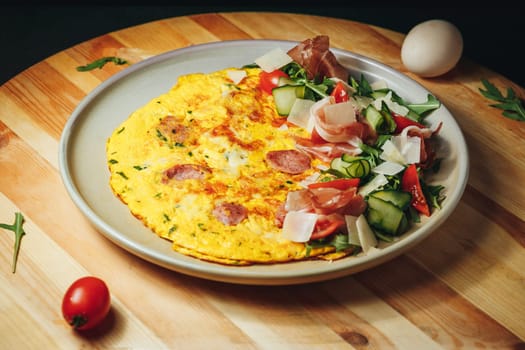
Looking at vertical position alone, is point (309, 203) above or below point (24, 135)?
above

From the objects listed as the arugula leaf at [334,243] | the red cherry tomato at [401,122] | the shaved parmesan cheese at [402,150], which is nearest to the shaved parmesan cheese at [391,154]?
the shaved parmesan cheese at [402,150]

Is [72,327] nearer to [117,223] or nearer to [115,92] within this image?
[117,223]

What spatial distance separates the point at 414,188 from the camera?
429 cm

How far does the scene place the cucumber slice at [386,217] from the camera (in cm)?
404

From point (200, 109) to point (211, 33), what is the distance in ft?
3.79

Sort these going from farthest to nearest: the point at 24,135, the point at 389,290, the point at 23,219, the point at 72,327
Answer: the point at 24,135 < the point at 23,219 < the point at 389,290 < the point at 72,327

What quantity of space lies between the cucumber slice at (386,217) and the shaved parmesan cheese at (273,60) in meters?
1.53

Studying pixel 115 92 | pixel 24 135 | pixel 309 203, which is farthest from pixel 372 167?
pixel 24 135

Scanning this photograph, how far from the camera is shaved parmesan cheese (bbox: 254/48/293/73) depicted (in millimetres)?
5227

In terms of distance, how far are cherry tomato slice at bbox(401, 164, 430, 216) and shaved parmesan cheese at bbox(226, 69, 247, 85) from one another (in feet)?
4.92

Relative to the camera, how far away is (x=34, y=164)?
15.2 ft

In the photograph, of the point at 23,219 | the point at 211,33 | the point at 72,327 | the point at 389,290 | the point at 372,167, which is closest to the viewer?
the point at 72,327

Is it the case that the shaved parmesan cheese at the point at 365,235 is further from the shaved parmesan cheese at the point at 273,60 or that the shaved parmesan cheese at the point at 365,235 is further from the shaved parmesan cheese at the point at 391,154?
the shaved parmesan cheese at the point at 273,60

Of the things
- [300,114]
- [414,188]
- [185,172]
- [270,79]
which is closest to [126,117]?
[185,172]
